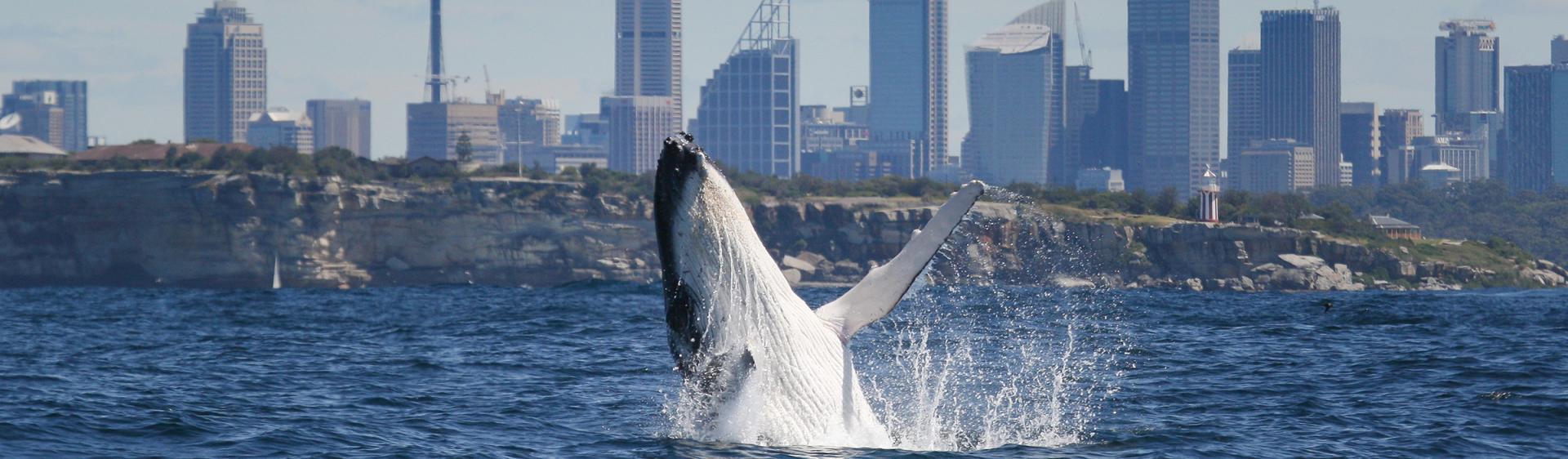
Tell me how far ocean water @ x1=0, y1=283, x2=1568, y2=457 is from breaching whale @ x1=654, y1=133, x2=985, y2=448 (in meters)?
0.31

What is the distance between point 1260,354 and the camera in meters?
27.6

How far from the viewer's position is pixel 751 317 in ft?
36.4

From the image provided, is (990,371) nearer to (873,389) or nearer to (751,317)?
(873,389)

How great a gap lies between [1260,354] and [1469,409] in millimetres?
8453

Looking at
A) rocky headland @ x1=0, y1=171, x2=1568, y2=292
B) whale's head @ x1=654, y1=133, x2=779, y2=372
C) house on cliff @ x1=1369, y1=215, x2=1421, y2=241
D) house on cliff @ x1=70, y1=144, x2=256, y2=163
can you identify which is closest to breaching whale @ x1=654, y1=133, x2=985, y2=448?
whale's head @ x1=654, y1=133, x2=779, y2=372

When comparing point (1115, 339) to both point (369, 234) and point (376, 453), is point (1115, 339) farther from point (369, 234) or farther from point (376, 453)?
point (369, 234)

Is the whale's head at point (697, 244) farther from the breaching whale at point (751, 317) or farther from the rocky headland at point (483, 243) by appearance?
the rocky headland at point (483, 243)

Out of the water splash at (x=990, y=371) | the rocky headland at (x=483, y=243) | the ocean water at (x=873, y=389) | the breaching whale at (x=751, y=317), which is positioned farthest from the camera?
the rocky headland at (x=483, y=243)

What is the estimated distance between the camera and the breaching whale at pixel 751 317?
10438mm

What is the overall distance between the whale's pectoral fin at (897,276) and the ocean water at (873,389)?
1.03m

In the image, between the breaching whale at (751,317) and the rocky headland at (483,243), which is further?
the rocky headland at (483,243)

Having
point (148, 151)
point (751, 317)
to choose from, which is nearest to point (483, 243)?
point (148, 151)

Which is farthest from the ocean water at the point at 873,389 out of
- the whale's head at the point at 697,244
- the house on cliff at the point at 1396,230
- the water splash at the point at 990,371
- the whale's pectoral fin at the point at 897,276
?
the house on cliff at the point at 1396,230

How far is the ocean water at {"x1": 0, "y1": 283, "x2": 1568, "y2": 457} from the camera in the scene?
52.6 ft
